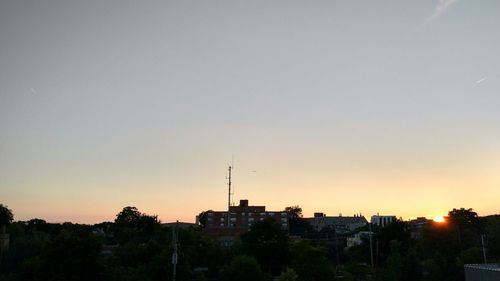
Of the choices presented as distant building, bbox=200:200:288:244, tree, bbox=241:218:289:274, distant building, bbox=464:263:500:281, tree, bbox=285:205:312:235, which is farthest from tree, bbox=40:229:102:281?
tree, bbox=285:205:312:235

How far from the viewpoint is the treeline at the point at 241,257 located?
52500 mm

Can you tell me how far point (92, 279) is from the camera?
53.6m

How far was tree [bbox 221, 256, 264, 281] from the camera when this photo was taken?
53969 mm

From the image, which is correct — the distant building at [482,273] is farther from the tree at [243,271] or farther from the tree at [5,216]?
the tree at [5,216]

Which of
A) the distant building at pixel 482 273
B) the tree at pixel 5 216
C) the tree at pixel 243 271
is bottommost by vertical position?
the tree at pixel 243 271

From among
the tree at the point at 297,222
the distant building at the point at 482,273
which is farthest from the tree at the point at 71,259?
the tree at the point at 297,222

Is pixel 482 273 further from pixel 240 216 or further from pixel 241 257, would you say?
pixel 240 216

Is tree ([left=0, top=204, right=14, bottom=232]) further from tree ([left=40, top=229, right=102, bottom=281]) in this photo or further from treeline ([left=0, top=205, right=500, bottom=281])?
tree ([left=40, top=229, right=102, bottom=281])

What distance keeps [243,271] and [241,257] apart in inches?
95.8

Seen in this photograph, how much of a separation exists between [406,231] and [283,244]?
1008 inches

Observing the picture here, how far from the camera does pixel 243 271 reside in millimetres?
53969

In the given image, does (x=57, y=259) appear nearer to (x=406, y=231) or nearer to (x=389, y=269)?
(x=389, y=269)

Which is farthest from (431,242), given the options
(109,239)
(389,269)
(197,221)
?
(197,221)

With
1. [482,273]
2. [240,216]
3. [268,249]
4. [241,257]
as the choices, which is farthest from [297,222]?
[482,273]
